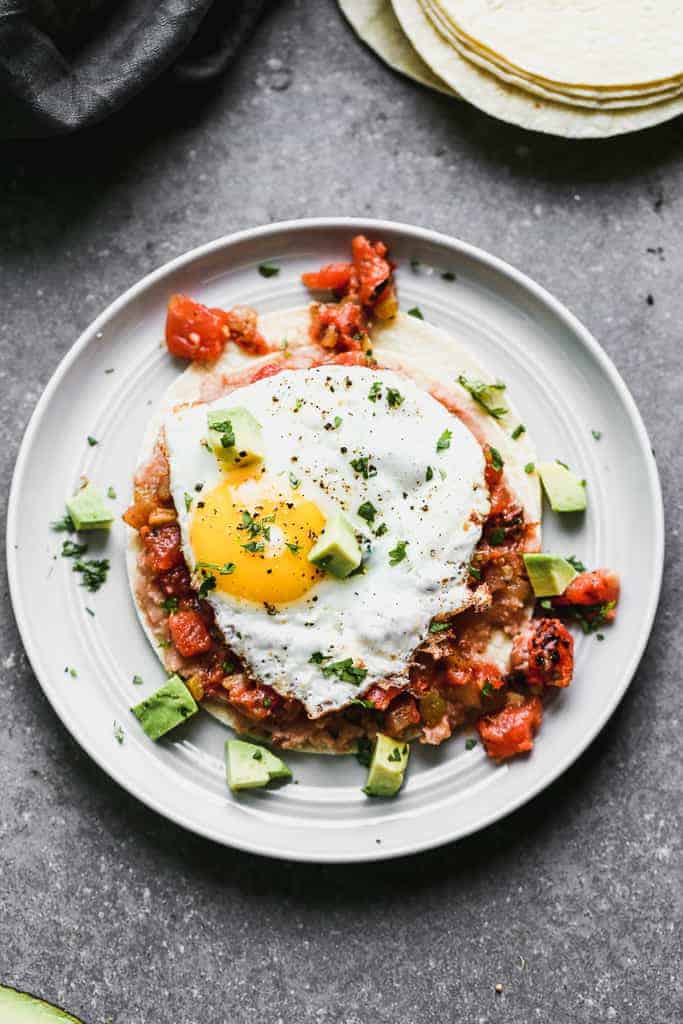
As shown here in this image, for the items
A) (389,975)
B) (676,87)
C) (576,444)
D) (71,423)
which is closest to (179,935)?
(389,975)

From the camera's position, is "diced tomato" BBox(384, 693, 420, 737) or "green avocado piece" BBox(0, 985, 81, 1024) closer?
"green avocado piece" BBox(0, 985, 81, 1024)

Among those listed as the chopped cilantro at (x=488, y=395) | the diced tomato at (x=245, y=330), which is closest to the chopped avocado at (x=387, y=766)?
the chopped cilantro at (x=488, y=395)

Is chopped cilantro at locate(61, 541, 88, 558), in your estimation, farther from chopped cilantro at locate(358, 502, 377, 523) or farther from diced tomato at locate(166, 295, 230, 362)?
Answer: chopped cilantro at locate(358, 502, 377, 523)

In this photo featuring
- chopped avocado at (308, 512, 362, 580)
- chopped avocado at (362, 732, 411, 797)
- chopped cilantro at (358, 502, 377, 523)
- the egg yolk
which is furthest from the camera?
chopped avocado at (362, 732, 411, 797)

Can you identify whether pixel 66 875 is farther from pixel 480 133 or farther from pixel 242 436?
pixel 480 133

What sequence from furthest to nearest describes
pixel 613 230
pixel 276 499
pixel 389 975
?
1. pixel 613 230
2. pixel 389 975
3. pixel 276 499

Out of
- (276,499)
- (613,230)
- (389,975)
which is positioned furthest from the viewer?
(613,230)

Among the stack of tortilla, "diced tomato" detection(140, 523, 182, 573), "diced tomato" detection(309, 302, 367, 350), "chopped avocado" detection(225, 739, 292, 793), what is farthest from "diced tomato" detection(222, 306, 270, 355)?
"chopped avocado" detection(225, 739, 292, 793)

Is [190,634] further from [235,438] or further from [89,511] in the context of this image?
[235,438]
